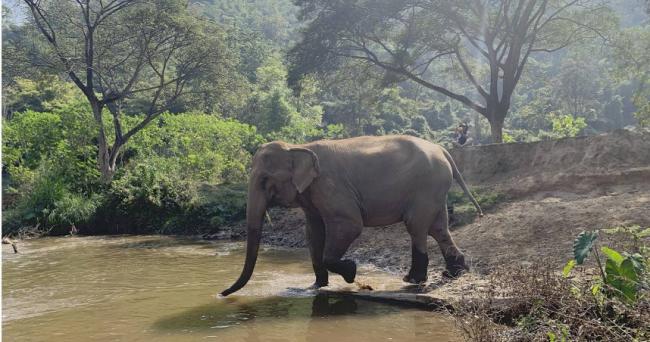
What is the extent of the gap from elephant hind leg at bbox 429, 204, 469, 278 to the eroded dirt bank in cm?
61

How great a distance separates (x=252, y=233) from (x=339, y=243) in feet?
3.73

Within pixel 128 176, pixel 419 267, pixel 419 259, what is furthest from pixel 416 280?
pixel 128 176

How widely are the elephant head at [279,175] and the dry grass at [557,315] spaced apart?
311 cm

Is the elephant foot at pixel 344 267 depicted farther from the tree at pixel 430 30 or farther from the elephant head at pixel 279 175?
the tree at pixel 430 30

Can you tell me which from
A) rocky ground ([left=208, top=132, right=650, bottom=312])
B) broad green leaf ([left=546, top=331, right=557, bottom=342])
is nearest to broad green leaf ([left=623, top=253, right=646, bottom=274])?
broad green leaf ([left=546, top=331, right=557, bottom=342])

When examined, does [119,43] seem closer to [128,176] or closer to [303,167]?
[128,176]

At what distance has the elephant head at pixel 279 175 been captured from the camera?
294 inches

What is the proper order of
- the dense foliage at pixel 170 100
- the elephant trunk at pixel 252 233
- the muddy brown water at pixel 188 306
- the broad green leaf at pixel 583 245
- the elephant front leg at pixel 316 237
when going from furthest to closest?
the dense foliage at pixel 170 100
the elephant front leg at pixel 316 237
the elephant trunk at pixel 252 233
the muddy brown water at pixel 188 306
the broad green leaf at pixel 583 245

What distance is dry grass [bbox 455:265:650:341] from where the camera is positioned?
405 cm

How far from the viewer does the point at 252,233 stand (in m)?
7.24

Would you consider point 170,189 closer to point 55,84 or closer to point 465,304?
point 465,304

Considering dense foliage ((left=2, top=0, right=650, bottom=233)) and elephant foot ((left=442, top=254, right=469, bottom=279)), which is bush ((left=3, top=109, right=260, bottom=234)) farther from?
elephant foot ((left=442, top=254, right=469, bottom=279))

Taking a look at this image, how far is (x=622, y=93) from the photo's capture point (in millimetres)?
65812

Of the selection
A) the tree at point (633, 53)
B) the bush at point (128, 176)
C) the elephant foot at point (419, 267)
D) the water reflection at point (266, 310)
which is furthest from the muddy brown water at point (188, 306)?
the tree at point (633, 53)
